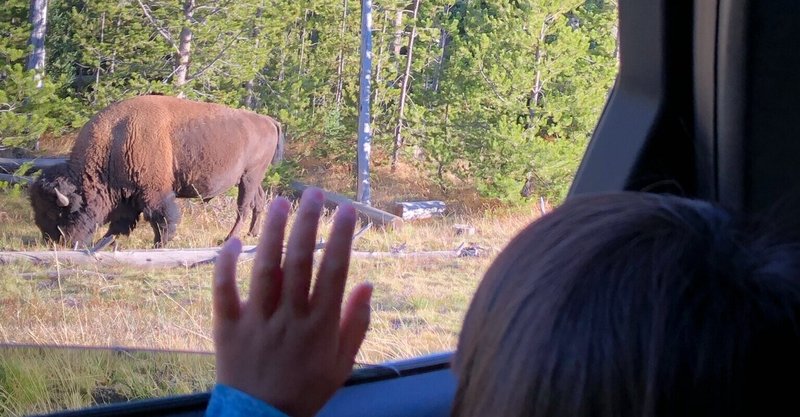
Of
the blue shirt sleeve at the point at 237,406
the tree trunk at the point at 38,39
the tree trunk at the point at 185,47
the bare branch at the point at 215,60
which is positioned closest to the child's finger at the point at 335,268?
the blue shirt sleeve at the point at 237,406

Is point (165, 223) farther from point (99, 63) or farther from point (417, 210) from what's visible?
point (99, 63)

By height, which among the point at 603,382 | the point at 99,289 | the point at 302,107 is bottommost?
the point at 99,289

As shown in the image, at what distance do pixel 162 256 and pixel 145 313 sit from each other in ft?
2.21

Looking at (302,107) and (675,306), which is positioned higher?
(675,306)

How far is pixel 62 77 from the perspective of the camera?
218 cm

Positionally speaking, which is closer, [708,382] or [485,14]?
[708,382]

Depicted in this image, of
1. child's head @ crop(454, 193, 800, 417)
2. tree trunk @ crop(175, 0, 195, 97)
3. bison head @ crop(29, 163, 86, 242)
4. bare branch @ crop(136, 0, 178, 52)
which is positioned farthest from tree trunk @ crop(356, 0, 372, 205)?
child's head @ crop(454, 193, 800, 417)

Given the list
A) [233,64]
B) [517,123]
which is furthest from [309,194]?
[517,123]

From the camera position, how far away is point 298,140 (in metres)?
4.04

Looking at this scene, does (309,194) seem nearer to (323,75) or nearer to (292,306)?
(292,306)

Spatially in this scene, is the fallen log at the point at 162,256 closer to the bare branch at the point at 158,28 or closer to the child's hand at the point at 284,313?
the bare branch at the point at 158,28

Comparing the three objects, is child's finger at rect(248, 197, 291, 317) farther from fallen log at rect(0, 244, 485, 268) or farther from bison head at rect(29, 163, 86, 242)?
bison head at rect(29, 163, 86, 242)

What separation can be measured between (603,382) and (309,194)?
15.6 inches

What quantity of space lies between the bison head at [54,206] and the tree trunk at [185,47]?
64 centimetres
